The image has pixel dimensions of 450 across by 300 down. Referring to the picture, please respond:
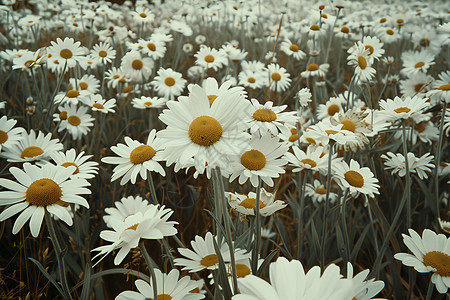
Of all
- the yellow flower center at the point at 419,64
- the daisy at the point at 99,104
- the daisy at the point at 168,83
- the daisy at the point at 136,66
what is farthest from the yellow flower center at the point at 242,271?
the yellow flower center at the point at 419,64

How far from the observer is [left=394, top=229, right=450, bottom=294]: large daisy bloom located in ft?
2.12

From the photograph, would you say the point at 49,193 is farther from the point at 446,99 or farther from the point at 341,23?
the point at 341,23

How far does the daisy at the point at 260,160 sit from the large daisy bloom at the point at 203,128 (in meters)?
0.08

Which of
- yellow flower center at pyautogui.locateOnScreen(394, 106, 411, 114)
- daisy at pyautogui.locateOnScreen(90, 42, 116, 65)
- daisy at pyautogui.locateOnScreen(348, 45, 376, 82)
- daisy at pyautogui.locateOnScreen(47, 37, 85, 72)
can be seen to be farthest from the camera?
daisy at pyautogui.locateOnScreen(90, 42, 116, 65)

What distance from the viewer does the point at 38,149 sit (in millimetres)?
1183

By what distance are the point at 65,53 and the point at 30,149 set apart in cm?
74

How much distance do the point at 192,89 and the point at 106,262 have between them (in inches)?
32.0

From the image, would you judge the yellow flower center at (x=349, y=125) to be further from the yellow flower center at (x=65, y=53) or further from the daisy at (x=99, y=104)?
the yellow flower center at (x=65, y=53)

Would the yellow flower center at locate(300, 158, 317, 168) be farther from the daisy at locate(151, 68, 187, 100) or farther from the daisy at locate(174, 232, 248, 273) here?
the daisy at locate(151, 68, 187, 100)

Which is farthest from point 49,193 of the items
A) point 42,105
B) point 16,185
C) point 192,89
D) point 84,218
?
point 42,105

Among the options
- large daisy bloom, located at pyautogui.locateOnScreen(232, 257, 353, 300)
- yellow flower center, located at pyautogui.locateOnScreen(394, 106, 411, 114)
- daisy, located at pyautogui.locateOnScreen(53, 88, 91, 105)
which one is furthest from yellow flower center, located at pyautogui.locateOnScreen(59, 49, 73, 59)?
large daisy bloom, located at pyautogui.locateOnScreen(232, 257, 353, 300)

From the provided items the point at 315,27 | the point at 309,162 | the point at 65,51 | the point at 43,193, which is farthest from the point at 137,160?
the point at 315,27

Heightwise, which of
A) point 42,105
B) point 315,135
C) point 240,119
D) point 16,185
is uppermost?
point 240,119

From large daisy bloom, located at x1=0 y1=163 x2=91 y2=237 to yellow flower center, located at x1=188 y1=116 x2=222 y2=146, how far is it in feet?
0.85
